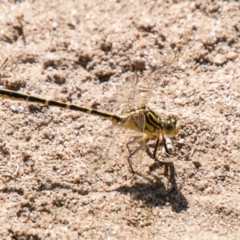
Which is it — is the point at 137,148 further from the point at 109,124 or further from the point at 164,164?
the point at 109,124

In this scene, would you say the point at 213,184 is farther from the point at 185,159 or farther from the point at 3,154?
the point at 3,154

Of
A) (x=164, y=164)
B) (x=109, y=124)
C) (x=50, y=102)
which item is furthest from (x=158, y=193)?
(x=50, y=102)

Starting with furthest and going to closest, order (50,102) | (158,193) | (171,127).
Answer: (50,102) → (171,127) → (158,193)

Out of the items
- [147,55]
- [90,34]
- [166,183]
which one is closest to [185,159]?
[166,183]

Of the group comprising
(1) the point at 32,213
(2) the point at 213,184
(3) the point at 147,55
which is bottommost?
(1) the point at 32,213

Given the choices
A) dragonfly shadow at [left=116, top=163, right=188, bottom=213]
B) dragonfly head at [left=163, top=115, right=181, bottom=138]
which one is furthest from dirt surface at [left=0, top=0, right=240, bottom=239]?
dragonfly head at [left=163, top=115, right=181, bottom=138]

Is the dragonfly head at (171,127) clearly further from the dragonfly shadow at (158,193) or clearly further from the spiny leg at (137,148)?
the dragonfly shadow at (158,193)

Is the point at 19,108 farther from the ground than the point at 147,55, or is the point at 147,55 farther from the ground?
the point at 147,55

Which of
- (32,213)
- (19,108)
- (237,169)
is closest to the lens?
(32,213)
